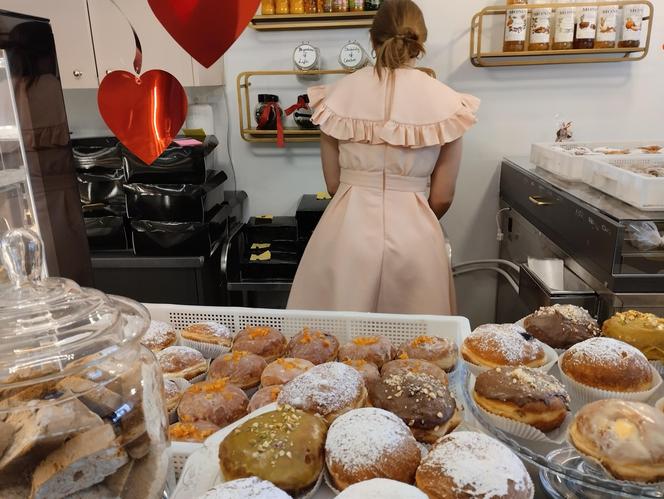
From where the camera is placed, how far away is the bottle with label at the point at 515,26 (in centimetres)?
269

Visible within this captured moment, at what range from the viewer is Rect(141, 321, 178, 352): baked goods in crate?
122 cm

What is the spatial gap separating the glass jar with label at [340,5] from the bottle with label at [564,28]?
42.6 inches

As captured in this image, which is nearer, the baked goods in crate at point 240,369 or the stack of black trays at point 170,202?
the baked goods in crate at point 240,369

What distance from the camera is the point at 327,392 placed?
908mm

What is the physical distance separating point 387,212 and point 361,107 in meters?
0.43

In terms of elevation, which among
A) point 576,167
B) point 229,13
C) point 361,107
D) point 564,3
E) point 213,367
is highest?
point 564,3

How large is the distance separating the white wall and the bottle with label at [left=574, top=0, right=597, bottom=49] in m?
0.22

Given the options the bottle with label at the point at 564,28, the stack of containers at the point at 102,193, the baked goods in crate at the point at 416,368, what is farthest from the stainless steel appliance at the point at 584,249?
the stack of containers at the point at 102,193

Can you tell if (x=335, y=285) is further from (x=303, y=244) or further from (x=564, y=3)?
(x=564, y=3)

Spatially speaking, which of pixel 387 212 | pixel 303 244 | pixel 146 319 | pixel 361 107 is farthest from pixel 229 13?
pixel 303 244

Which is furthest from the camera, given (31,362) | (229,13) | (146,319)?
(229,13)

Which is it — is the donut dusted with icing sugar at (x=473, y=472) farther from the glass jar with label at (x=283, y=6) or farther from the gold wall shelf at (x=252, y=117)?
the glass jar with label at (x=283, y=6)

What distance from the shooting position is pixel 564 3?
8.63 feet

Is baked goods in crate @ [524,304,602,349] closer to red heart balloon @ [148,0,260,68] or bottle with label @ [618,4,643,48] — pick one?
red heart balloon @ [148,0,260,68]
